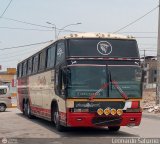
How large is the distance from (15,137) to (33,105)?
7.74 metres

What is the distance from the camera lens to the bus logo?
14680mm

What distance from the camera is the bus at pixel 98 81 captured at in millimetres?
14070

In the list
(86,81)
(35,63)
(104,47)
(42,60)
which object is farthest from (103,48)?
(35,63)

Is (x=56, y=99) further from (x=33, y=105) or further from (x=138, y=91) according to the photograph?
(x=33, y=105)

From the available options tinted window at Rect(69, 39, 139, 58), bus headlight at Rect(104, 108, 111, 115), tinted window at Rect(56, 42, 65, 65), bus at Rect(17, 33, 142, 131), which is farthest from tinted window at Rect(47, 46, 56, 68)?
bus headlight at Rect(104, 108, 111, 115)

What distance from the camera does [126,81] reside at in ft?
47.0

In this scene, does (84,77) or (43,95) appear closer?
(84,77)

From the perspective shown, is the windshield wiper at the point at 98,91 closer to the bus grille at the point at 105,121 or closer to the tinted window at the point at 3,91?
the bus grille at the point at 105,121

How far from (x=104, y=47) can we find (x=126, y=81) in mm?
1405

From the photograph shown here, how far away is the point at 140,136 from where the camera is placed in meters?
14.2

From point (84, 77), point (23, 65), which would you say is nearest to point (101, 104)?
point (84, 77)

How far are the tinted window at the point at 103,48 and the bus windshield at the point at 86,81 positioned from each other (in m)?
0.56

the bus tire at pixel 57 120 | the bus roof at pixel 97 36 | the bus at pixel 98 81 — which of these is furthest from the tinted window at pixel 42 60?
the bus roof at pixel 97 36

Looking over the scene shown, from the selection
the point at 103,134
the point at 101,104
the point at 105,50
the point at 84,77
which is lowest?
the point at 103,134
